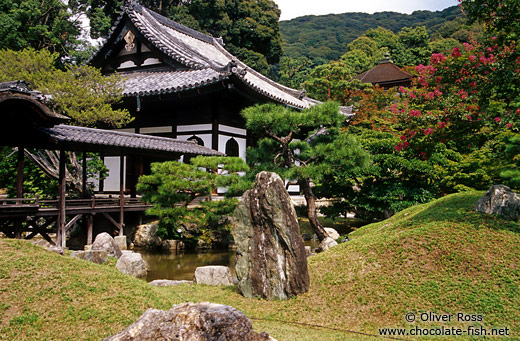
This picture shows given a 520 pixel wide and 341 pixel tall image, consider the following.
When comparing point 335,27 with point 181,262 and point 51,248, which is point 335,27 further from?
point 51,248

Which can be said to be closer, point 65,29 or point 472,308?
point 472,308

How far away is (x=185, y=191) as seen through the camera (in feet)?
44.4

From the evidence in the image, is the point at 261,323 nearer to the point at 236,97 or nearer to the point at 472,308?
the point at 472,308

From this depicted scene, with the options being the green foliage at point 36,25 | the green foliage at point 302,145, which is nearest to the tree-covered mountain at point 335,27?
the green foliage at point 36,25

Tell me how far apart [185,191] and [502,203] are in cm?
933

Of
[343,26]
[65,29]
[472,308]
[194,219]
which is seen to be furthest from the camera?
[343,26]

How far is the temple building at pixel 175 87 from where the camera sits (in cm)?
1619

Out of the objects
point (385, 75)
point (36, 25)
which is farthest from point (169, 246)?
point (385, 75)

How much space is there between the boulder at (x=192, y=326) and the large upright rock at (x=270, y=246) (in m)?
3.25

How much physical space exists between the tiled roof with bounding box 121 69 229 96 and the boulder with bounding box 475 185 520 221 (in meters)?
10.0

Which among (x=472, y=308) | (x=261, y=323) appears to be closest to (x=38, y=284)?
(x=261, y=323)

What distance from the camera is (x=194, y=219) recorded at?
13.4 metres

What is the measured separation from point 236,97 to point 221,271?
35.1 feet

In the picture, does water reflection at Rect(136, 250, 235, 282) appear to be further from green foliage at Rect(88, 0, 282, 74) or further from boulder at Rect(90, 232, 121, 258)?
green foliage at Rect(88, 0, 282, 74)
